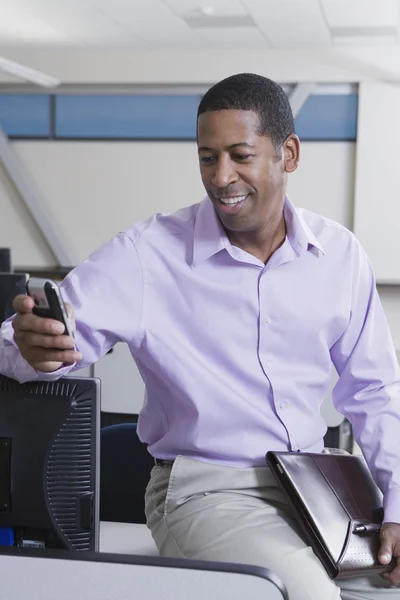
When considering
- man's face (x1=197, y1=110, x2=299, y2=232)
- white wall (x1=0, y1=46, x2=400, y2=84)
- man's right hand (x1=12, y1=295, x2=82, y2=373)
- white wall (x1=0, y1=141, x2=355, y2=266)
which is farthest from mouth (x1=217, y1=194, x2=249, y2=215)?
white wall (x1=0, y1=46, x2=400, y2=84)

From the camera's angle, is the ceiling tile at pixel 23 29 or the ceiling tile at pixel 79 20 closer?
the ceiling tile at pixel 79 20

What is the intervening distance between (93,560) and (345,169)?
21.9 ft

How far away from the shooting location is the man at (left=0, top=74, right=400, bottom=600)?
145 centimetres

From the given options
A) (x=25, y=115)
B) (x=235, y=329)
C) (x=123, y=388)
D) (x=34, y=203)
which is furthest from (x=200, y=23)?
(x=235, y=329)

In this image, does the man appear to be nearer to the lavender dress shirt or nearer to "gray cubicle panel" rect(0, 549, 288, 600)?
the lavender dress shirt

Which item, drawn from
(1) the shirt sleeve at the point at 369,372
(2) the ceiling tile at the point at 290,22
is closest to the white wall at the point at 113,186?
(2) the ceiling tile at the point at 290,22

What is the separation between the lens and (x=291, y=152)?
5.32 ft

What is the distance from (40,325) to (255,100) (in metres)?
0.62

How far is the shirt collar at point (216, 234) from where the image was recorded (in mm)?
1538

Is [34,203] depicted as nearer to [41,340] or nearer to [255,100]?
[255,100]

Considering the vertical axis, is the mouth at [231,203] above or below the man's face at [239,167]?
below

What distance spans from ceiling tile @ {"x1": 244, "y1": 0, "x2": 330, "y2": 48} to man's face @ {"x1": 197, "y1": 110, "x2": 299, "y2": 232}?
14.6 feet

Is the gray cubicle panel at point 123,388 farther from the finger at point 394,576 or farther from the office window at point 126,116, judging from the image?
the office window at point 126,116

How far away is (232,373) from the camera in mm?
1519
